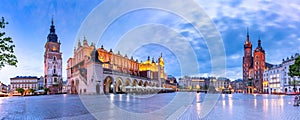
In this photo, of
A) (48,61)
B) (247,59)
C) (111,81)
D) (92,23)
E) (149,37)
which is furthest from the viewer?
(247,59)

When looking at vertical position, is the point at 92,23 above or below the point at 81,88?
above

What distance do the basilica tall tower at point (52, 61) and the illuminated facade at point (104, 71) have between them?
63.6ft

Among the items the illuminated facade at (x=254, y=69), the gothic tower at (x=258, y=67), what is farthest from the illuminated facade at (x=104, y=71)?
the gothic tower at (x=258, y=67)

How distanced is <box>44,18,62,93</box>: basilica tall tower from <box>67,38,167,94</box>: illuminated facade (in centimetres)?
1937

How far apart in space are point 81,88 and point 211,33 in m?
43.7

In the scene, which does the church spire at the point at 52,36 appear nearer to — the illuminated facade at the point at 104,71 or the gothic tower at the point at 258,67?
the illuminated facade at the point at 104,71

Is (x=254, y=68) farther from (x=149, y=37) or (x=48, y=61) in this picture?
(x=149, y=37)

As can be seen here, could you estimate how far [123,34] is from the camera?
37.0m

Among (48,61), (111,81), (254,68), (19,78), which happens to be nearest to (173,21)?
(111,81)

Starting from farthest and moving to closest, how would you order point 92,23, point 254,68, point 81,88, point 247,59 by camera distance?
1. point 247,59
2. point 254,68
3. point 81,88
4. point 92,23

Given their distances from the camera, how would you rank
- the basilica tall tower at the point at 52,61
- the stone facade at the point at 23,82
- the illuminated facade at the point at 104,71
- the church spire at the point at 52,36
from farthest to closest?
1. the stone facade at the point at 23,82
2. the church spire at the point at 52,36
3. the basilica tall tower at the point at 52,61
4. the illuminated facade at the point at 104,71

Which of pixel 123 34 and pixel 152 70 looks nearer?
pixel 123 34

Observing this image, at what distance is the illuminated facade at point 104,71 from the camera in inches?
2386

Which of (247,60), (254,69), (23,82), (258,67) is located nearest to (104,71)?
(23,82)
